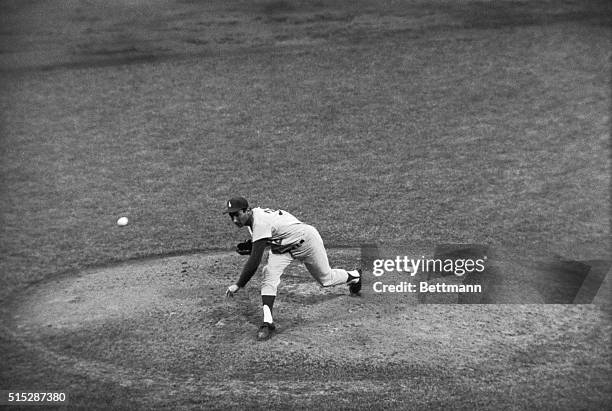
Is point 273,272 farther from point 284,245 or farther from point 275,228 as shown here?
point 275,228

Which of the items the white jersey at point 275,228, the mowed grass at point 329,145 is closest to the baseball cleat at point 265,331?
the white jersey at point 275,228

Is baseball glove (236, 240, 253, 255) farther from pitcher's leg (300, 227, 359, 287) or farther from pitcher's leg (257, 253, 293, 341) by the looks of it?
pitcher's leg (300, 227, 359, 287)

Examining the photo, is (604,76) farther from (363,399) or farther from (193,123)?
(363,399)

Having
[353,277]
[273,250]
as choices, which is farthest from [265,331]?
[353,277]

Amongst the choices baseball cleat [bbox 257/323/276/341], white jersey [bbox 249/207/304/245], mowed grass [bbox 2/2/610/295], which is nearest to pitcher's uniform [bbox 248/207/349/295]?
white jersey [bbox 249/207/304/245]

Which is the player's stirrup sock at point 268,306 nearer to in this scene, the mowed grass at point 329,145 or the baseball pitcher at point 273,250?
the baseball pitcher at point 273,250

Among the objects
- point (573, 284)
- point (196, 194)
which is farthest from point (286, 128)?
point (573, 284)
